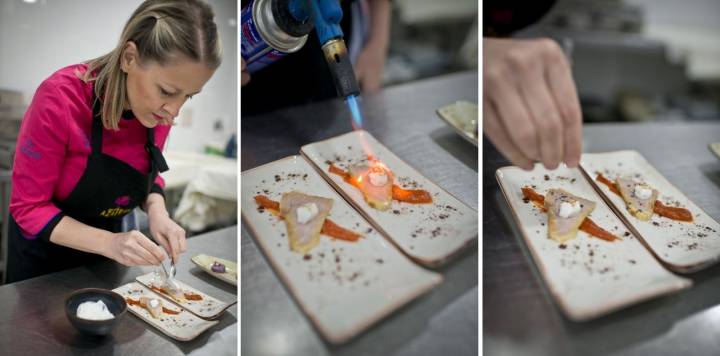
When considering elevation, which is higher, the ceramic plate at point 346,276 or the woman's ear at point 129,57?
the woman's ear at point 129,57

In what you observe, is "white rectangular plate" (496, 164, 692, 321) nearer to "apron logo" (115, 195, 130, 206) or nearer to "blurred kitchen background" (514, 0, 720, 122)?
"blurred kitchen background" (514, 0, 720, 122)

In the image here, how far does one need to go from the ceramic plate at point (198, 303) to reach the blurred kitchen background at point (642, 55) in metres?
1.27

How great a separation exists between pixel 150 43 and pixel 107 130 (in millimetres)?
236

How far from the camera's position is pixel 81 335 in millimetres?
1163

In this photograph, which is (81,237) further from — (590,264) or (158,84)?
(590,264)

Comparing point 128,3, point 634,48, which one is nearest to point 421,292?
point 128,3

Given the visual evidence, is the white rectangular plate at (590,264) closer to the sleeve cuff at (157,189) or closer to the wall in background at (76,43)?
the wall in background at (76,43)

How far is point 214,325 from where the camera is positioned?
1293mm

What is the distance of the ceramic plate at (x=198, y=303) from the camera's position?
1.29m

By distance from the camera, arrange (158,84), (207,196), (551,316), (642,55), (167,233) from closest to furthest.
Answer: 1. (551,316)
2. (158,84)
3. (167,233)
4. (207,196)
5. (642,55)

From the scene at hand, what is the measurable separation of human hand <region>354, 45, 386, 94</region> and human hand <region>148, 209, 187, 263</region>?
0.63 meters

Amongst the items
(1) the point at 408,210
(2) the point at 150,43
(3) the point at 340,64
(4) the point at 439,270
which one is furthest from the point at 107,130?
(4) the point at 439,270

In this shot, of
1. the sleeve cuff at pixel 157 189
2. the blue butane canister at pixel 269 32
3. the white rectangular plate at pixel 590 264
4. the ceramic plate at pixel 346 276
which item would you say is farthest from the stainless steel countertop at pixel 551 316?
the sleeve cuff at pixel 157 189

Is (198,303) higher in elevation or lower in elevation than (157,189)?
lower
